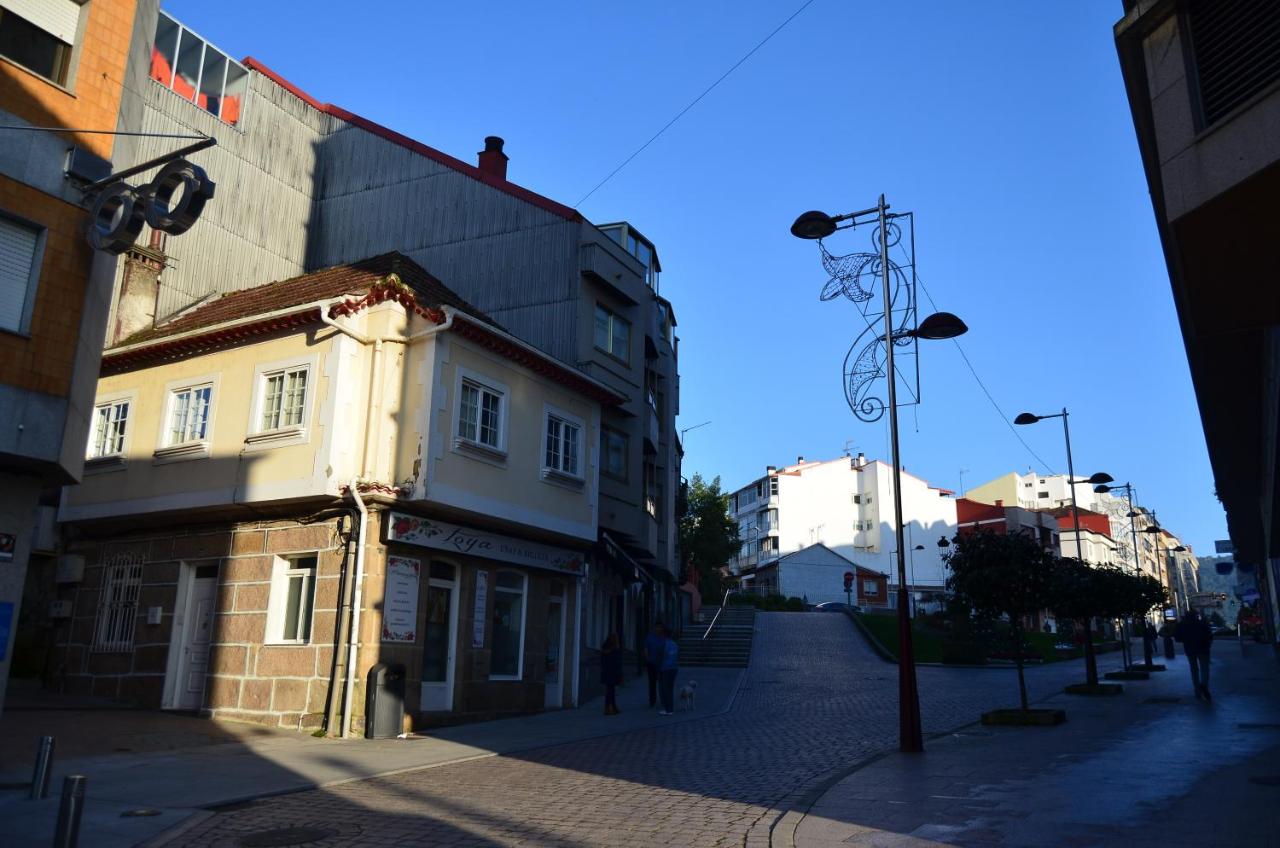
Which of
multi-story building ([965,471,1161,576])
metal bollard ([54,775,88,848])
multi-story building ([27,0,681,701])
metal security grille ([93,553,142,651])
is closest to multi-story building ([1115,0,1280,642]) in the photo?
metal bollard ([54,775,88,848])

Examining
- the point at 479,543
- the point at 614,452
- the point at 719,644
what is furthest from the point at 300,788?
the point at 719,644

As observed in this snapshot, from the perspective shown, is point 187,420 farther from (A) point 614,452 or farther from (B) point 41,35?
(A) point 614,452

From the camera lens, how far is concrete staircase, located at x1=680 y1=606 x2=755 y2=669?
33594mm

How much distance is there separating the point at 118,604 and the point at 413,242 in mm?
11709

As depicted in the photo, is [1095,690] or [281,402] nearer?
[281,402]

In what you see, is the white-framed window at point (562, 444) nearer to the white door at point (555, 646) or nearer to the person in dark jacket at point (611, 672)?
the white door at point (555, 646)

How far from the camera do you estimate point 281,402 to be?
17.5 meters

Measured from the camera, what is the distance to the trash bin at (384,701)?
15148mm

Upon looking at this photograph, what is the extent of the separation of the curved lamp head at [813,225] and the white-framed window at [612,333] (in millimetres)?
9761

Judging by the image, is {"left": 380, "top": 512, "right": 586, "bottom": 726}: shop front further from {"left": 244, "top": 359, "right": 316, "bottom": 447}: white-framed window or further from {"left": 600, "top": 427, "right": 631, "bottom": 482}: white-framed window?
{"left": 600, "top": 427, "right": 631, "bottom": 482}: white-framed window

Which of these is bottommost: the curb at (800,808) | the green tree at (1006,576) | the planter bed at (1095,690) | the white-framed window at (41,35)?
the curb at (800,808)

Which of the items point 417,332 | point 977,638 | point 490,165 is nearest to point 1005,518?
point 977,638

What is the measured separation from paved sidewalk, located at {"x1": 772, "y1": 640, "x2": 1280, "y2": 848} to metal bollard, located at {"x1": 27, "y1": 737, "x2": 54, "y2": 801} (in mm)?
6759

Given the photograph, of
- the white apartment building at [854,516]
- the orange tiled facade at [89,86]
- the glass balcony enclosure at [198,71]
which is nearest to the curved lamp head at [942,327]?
the orange tiled facade at [89,86]
